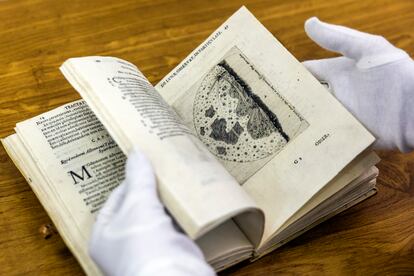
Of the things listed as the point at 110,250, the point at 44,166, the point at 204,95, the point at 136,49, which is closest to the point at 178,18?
the point at 136,49

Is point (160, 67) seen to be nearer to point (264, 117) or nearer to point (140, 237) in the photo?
point (264, 117)

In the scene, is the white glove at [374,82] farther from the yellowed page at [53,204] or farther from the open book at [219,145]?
the yellowed page at [53,204]

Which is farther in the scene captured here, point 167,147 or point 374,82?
point 374,82

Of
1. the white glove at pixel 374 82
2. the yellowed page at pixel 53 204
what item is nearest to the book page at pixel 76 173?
the yellowed page at pixel 53 204

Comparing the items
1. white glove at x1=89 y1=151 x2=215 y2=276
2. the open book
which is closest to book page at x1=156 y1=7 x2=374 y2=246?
the open book

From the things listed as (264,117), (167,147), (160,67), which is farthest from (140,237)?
(160,67)

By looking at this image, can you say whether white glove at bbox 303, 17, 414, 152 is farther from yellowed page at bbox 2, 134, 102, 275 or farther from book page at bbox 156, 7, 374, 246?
yellowed page at bbox 2, 134, 102, 275
